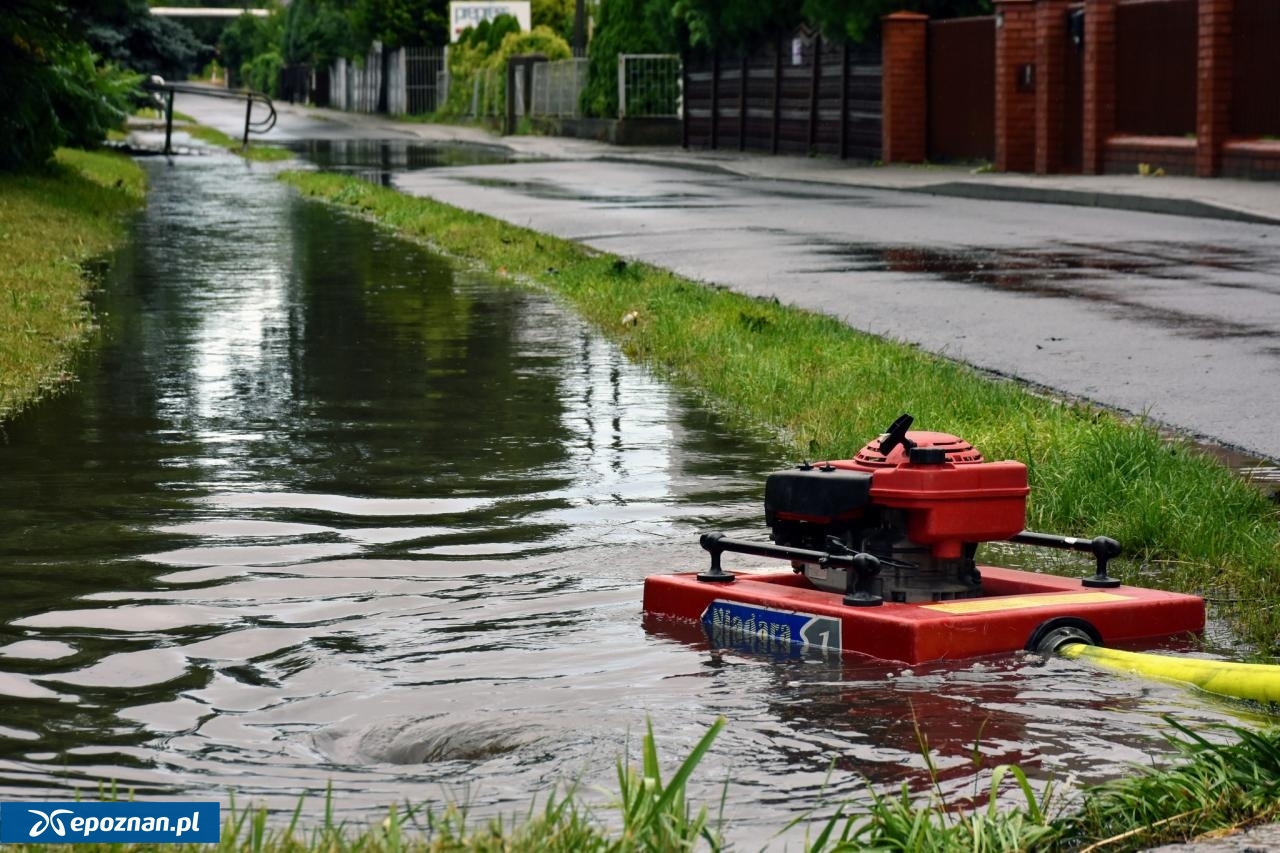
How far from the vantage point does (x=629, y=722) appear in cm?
452

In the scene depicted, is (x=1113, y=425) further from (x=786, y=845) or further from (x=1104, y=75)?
(x=1104, y=75)

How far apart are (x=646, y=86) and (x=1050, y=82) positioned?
70.7 ft

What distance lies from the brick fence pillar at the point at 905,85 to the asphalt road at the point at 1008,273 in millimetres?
5540

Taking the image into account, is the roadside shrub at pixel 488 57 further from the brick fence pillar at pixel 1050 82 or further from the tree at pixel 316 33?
the brick fence pillar at pixel 1050 82

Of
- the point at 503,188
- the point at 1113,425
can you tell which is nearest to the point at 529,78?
the point at 503,188

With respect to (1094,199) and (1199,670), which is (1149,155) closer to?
(1094,199)

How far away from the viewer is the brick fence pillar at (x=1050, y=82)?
1158 inches

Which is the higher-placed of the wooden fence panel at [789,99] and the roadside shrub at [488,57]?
the roadside shrub at [488,57]

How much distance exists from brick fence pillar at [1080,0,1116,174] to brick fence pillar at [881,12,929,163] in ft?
19.0

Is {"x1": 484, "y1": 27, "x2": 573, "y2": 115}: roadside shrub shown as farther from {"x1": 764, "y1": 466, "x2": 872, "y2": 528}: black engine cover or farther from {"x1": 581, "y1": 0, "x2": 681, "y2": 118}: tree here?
{"x1": 764, "y1": 466, "x2": 872, "y2": 528}: black engine cover

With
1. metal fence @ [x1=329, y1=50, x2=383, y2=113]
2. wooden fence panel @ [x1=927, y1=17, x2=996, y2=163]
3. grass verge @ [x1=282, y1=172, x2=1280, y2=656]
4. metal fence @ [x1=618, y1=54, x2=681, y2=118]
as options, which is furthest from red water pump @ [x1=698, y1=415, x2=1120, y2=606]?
metal fence @ [x1=329, y1=50, x2=383, y2=113]

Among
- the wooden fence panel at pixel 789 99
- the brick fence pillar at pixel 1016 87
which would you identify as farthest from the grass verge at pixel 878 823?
the wooden fence panel at pixel 789 99

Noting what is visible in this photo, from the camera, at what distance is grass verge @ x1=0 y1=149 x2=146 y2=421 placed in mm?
10367

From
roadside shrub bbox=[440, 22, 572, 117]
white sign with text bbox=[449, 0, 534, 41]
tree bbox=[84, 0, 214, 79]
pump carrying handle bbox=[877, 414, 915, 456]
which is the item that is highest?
white sign with text bbox=[449, 0, 534, 41]
